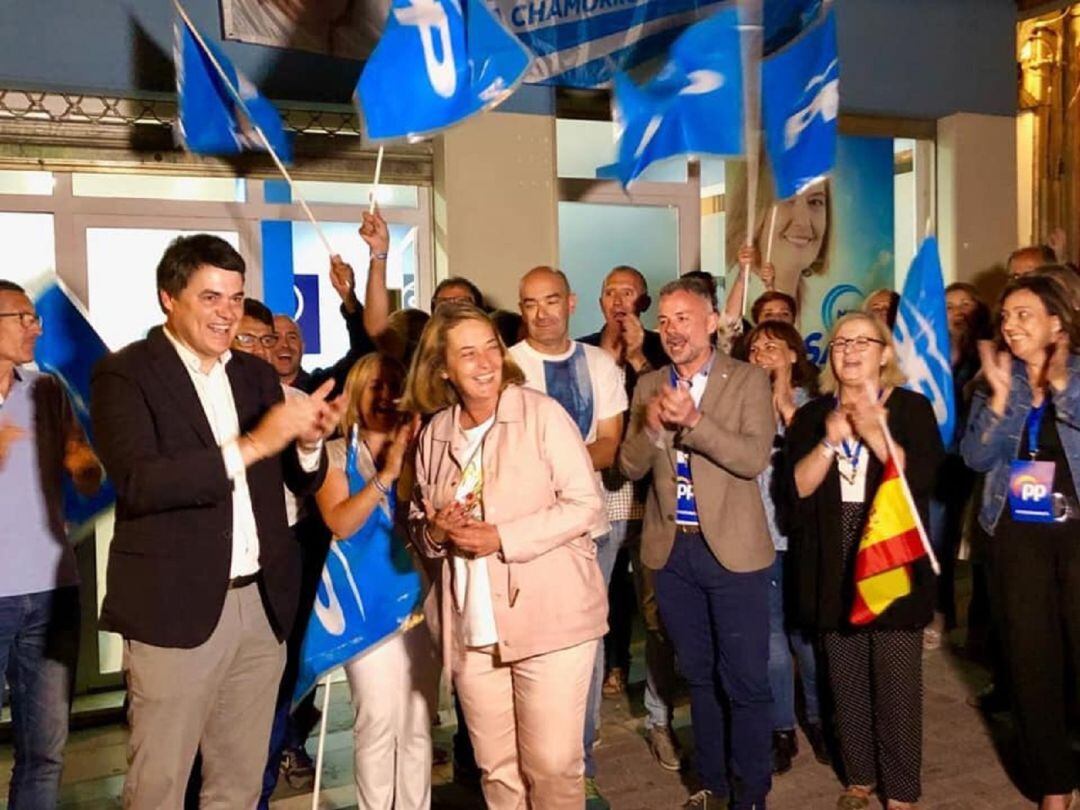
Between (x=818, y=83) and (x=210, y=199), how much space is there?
346 cm

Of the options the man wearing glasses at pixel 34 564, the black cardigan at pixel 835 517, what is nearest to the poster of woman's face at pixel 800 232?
the black cardigan at pixel 835 517

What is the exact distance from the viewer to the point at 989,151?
28.8 ft

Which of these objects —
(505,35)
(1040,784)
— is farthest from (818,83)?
(1040,784)

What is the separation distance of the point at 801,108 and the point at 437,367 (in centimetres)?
289

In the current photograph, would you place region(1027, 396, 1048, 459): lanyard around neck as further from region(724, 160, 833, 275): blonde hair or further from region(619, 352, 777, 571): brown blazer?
region(724, 160, 833, 275): blonde hair

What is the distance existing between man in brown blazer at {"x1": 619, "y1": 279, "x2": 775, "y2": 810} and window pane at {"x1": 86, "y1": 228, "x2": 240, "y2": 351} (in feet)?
10.4

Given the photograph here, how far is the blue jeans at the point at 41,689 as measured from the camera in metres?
3.82

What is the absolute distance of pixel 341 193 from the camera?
679cm

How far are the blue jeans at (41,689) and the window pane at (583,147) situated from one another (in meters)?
4.66

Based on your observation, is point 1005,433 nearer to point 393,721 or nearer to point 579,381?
point 579,381

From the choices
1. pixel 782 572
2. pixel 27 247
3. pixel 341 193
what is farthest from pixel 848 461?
pixel 27 247

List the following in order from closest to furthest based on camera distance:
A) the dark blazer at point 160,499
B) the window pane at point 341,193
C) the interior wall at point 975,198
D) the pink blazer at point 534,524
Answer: the dark blazer at point 160,499, the pink blazer at point 534,524, the window pane at point 341,193, the interior wall at point 975,198

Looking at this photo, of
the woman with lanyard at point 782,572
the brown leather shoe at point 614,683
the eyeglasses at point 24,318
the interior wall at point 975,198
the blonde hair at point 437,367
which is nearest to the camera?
the blonde hair at point 437,367

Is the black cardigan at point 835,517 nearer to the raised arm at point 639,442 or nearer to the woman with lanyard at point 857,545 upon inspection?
the woman with lanyard at point 857,545
